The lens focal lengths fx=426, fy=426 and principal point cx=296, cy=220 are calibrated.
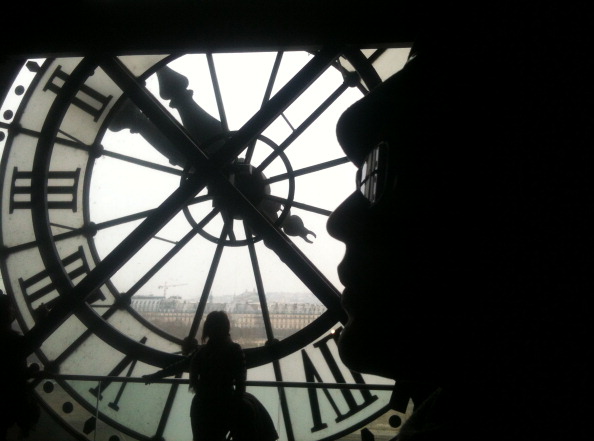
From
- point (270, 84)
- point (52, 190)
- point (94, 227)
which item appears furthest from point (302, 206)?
point (52, 190)

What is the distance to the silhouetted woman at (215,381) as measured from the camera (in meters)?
1.72

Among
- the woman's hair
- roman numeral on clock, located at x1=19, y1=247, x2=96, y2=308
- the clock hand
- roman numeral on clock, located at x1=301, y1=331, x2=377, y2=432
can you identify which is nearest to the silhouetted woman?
the woman's hair

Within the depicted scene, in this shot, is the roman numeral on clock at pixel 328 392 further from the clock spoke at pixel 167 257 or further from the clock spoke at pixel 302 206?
the clock spoke at pixel 167 257

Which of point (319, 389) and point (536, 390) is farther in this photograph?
point (319, 389)

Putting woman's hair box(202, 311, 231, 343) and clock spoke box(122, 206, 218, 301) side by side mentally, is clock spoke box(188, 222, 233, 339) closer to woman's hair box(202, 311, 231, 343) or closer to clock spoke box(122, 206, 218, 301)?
clock spoke box(122, 206, 218, 301)

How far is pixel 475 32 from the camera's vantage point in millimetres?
713

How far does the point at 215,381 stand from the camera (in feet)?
5.99

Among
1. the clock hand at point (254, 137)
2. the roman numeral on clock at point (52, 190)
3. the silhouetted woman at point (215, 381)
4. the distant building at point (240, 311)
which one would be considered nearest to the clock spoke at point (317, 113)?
the clock hand at point (254, 137)

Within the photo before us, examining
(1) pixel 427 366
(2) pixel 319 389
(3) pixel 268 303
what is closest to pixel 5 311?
(3) pixel 268 303

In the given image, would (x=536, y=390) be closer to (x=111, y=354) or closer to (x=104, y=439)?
(x=104, y=439)

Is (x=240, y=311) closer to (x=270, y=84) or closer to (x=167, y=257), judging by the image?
(x=167, y=257)

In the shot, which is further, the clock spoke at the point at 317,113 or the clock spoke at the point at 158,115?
the clock spoke at the point at 317,113

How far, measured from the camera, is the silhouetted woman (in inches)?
67.7

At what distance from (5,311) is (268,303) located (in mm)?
1376
